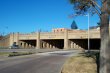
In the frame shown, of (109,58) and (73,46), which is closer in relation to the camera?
(109,58)

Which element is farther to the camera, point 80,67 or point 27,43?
point 27,43

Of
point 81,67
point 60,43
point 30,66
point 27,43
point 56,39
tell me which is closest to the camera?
point 81,67

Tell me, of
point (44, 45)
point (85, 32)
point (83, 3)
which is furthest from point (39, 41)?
point (83, 3)

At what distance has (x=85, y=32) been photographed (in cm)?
7706

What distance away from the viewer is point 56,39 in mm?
86250

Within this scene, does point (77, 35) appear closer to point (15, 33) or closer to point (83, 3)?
point (15, 33)

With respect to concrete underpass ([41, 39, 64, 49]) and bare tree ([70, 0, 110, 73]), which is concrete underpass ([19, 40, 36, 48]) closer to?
concrete underpass ([41, 39, 64, 49])

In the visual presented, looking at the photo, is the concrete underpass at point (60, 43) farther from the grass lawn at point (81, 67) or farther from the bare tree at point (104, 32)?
the bare tree at point (104, 32)

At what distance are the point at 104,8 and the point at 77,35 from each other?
68507 millimetres

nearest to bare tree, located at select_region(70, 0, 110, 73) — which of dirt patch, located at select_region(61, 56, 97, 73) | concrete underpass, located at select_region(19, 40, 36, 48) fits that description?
dirt patch, located at select_region(61, 56, 97, 73)

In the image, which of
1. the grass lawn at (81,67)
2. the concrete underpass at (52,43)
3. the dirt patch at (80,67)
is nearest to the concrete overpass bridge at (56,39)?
the concrete underpass at (52,43)

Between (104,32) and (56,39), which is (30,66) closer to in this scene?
(104,32)

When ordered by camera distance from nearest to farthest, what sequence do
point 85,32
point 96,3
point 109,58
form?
point 109,58 → point 96,3 → point 85,32

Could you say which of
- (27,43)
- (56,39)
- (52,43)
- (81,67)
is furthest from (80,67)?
(27,43)
